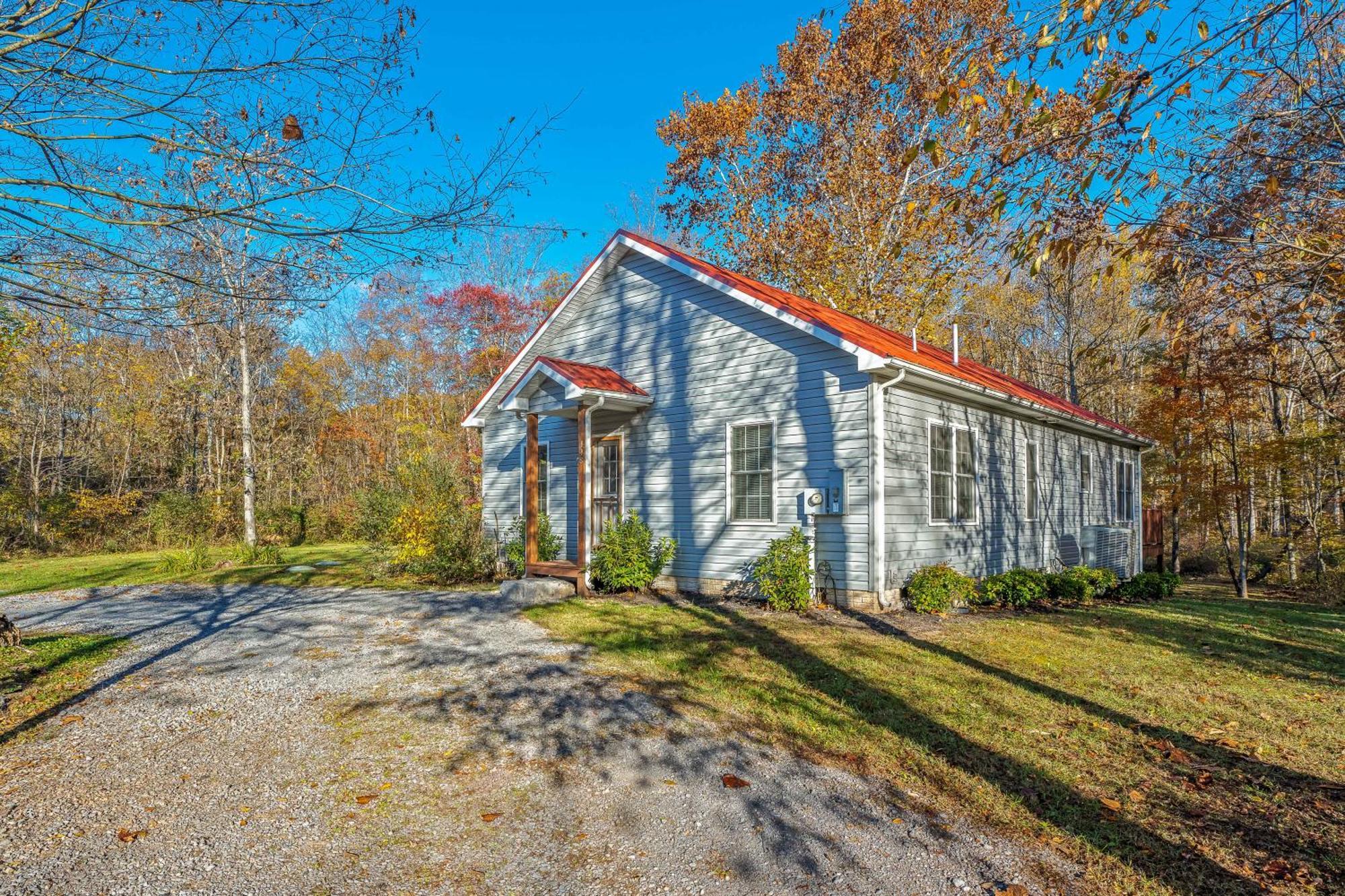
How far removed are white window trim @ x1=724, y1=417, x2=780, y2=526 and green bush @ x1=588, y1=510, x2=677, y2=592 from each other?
115 cm

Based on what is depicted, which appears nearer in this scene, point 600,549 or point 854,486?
point 854,486

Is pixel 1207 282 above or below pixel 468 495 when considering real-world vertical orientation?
above

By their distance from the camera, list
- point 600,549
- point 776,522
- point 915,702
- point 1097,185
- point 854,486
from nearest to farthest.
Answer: point 1097,185 < point 915,702 < point 854,486 < point 776,522 < point 600,549

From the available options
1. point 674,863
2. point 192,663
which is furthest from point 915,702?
point 192,663

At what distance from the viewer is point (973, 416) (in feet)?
39.1

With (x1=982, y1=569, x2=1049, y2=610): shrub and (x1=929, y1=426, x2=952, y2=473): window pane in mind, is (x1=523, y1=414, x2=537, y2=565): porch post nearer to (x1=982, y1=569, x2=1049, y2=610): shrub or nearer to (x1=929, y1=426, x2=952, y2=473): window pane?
(x1=929, y1=426, x2=952, y2=473): window pane

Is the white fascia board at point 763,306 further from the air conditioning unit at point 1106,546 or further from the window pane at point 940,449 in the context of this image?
the air conditioning unit at point 1106,546

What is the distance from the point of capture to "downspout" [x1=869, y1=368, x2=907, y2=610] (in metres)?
9.42

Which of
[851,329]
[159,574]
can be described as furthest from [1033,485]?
[159,574]

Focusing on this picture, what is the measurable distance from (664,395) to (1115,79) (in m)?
8.67

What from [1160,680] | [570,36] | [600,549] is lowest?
[1160,680]

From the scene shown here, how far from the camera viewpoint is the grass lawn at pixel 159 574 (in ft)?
40.3

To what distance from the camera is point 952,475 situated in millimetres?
11180

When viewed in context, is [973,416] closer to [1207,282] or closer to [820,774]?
[1207,282]
